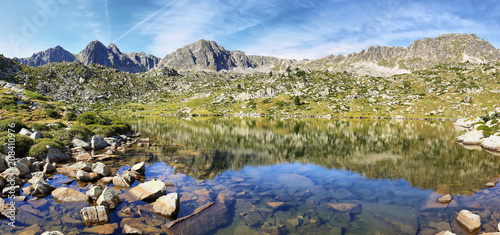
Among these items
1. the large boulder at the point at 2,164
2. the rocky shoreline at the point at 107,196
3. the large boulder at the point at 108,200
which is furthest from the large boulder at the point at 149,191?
the large boulder at the point at 2,164

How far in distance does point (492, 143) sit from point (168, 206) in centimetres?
4973

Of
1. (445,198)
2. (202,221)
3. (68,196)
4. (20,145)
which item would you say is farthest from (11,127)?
(445,198)

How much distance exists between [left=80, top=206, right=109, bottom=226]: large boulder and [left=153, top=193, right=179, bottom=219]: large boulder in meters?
2.66

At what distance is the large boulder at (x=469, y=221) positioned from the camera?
11.7 m

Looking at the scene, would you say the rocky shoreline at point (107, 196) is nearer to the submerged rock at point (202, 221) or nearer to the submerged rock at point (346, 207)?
the submerged rock at point (202, 221)

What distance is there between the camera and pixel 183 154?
104 ft

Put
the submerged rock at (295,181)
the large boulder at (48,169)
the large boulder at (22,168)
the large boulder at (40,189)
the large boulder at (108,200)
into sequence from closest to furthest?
the large boulder at (108,200), the large boulder at (40,189), the large boulder at (22,168), the submerged rock at (295,181), the large boulder at (48,169)

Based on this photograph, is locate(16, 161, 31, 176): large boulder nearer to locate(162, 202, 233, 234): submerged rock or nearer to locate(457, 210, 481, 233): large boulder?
locate(162, 202, 233, 234): submerged rock

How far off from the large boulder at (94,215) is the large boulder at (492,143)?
51.5 metres

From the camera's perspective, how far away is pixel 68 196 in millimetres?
15117

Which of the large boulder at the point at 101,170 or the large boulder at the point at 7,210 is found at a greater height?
the large boulder at the point at 7,210

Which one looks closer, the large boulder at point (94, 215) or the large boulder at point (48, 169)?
the large boulder at point (94, 215)

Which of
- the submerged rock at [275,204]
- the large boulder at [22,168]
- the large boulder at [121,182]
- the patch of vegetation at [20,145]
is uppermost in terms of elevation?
the patch of vegetation at [20,145]

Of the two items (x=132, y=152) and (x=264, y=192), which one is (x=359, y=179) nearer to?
(x=264, y=192)
